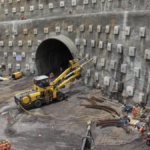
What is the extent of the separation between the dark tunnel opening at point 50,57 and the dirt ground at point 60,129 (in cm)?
797

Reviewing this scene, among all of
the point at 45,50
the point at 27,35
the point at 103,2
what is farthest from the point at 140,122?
the point at 27,35

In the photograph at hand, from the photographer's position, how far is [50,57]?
96.9 ft

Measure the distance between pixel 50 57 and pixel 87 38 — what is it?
28.1 ft

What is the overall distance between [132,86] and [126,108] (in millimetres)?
1931

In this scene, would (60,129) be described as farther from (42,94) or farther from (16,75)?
(16,75)

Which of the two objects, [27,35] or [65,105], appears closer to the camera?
[65,105]

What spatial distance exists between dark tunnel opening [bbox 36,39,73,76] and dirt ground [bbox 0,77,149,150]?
26.1 feet

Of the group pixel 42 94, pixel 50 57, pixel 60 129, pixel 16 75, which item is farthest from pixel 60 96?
pixel 50 57

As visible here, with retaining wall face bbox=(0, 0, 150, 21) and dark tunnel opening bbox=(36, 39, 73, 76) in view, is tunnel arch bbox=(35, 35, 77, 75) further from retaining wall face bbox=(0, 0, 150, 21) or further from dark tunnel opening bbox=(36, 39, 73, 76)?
retaining wall face bbox=(0, 0, 150, 21)

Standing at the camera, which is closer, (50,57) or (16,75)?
(16,75)

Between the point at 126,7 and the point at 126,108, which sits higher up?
the point at 126,7

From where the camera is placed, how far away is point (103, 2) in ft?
79.6

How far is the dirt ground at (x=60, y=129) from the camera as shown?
42.2 ft

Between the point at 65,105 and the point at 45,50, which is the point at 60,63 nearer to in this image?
the point at 45,50
